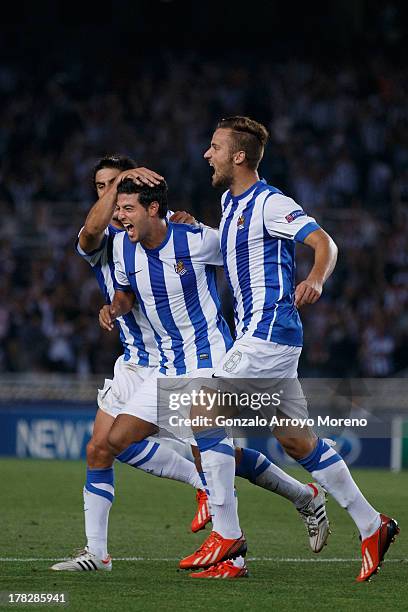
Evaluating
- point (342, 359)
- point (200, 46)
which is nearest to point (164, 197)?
point (342, 359)

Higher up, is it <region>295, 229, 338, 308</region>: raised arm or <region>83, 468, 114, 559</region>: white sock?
<region>295, 229, 338, 308</region>: raised arm

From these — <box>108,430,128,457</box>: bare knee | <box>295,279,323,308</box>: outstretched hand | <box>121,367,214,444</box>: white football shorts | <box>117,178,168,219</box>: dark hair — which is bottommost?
<box>108,430,128,457</box>: bare knee

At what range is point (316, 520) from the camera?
23.5 feet

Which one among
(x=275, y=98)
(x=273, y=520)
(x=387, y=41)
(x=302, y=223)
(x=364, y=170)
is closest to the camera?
(x=302, y=223)

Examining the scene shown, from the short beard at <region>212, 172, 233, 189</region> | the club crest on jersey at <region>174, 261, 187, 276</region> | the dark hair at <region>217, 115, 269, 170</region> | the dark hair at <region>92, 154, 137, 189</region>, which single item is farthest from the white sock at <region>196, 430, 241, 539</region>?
the dark hair at <region>92, 154, 137, 189</region>

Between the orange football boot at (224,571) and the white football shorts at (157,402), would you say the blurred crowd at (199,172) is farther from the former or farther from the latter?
the orange football boot at (224,571)

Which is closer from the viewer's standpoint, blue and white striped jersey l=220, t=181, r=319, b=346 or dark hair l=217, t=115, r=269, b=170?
blue and white striped jersey l=220, t=181, r=319, b=346

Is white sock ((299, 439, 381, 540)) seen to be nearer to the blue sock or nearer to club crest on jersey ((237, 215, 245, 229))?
the blue sock

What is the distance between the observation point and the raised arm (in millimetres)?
A: 5961

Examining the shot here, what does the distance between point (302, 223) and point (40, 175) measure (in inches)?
626

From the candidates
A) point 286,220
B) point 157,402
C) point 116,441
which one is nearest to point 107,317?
point 157,402

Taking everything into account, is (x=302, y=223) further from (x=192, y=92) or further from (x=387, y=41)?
(x=387, y=41)

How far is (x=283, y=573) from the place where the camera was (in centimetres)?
675

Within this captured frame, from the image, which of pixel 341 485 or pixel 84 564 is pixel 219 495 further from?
pixel 84 564
